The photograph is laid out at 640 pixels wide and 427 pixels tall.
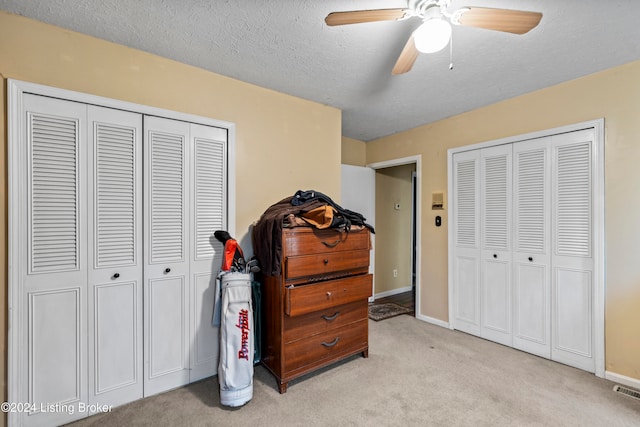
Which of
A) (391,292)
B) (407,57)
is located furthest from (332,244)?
(391,292)

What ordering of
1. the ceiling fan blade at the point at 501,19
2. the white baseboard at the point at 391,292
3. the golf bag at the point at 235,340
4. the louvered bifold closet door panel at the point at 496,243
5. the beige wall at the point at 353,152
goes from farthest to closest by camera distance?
the white baseboard at the point at 391,292, the beige wall at the point at 353,152, the louvered bifold closet door panel at the point at 496,243, the golf bag at the point at 235,340, the ceiling fan blade at the point at 501,19

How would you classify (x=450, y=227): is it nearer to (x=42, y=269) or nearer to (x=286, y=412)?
(x=286, y=412)

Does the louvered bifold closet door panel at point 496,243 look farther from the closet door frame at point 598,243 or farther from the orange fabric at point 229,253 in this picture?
the orange fabric at point 229,253

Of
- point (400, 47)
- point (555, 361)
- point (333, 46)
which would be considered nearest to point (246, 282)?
point (333, 46)

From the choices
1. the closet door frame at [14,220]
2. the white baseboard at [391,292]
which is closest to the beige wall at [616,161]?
the white baseboard at [391,292]

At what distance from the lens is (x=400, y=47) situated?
1911 mm

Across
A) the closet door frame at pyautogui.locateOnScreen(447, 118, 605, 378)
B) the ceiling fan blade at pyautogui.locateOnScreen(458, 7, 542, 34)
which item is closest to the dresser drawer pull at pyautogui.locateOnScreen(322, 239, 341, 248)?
the ceiling fan blade at pyautogui.locateOnScreen(458, 7, 542, 34)

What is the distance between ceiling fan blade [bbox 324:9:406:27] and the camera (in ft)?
4.30

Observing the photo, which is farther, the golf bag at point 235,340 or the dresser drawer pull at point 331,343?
the dresser drawer pull at point 331,343

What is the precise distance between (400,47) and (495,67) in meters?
0.83

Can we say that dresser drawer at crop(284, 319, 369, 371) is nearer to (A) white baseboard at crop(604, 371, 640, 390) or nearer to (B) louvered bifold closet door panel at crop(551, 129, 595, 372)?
(B) louvered bifold closet door panel at crop(551, 129, 595, 372)

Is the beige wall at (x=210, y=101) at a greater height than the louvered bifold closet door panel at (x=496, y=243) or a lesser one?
greater

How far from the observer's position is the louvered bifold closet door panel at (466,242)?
3.03 m

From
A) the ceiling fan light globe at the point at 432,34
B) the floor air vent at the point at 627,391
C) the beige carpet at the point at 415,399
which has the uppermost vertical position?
the ceiling fan light globe at the point at 432,34
